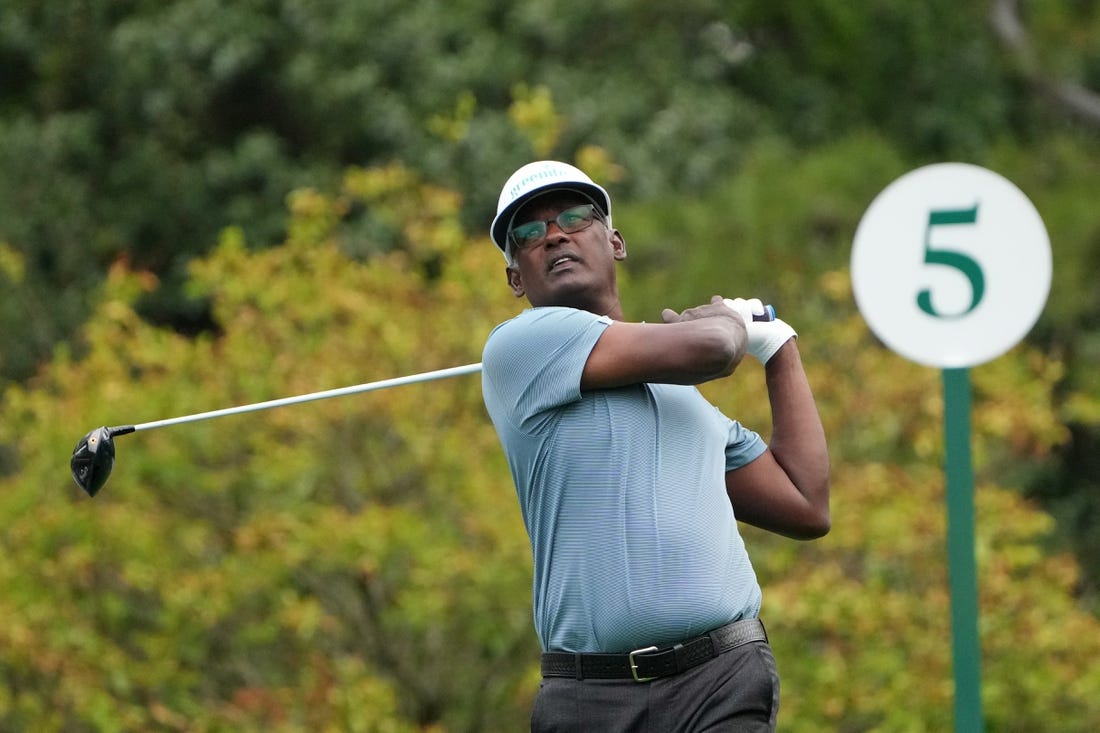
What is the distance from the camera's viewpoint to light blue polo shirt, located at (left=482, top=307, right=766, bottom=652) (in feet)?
11.0

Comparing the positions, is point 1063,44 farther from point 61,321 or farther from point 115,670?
point 115,670

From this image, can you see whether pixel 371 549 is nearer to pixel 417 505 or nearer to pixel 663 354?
pixel 417 505

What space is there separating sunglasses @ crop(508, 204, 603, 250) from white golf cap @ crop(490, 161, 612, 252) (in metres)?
0.03

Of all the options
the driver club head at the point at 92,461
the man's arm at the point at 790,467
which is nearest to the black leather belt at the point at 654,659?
the man's arm at the point at 790,467

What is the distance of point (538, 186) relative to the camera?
3.63 m

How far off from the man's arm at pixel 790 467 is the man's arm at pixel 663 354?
0.35 metres

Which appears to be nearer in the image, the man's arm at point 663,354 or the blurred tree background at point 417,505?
the man's arm at point 663,354

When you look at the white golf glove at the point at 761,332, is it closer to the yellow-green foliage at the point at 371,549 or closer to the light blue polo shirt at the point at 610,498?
the light blue polo shirt at the point at 610,498

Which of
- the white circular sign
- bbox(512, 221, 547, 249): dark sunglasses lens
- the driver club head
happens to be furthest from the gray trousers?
the white circular sign

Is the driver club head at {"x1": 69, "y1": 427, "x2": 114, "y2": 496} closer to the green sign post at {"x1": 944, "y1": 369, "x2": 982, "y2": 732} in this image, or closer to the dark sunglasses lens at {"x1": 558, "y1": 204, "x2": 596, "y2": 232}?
the dark sunglasses lens at {"x1": 558, "y1": 204, "x2": 596, "y2": 232}

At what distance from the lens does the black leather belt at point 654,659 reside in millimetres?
3381

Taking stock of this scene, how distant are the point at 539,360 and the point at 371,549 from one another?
3.92 metres

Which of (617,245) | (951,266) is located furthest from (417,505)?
(617,245)

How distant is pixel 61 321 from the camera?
15164 millimetres
